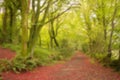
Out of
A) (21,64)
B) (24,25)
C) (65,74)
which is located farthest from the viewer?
(24,25)

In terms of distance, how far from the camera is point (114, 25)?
62.6 feet

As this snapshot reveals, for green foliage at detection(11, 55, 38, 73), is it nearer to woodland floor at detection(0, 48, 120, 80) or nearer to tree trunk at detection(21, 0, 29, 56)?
woodland floor at detection(0, 48, 120, 80)

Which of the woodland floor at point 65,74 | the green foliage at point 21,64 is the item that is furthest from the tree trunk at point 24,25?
the woodland floor at point 65,74

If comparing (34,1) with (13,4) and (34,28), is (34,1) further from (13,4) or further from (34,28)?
(13,4)

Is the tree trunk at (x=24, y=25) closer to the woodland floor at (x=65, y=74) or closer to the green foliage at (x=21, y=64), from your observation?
the green foliage at (x=21, y=64)

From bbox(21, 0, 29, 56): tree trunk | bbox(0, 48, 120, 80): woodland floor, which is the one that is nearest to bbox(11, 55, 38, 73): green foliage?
bbox(0, 48, 120, 80): woodland floor

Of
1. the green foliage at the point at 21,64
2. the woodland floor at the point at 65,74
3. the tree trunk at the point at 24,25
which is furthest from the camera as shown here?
the tree trunk at the point at 24,25

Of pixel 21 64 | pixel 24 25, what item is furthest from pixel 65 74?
A: pixel 24 25

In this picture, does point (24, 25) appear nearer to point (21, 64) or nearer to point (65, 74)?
point (21, 64)

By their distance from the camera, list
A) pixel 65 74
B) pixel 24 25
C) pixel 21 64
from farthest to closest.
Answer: pixel 24 25, pixel 21 64, pixel 65 74

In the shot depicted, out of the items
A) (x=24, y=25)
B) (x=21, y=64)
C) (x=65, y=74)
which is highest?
(x=24, y=25)

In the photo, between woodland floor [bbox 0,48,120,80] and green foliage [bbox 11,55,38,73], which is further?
green foliage [bbox 11,55,38,73]

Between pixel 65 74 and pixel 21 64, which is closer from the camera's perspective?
pixel 65 74

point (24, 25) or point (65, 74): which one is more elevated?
point (24, 25)
